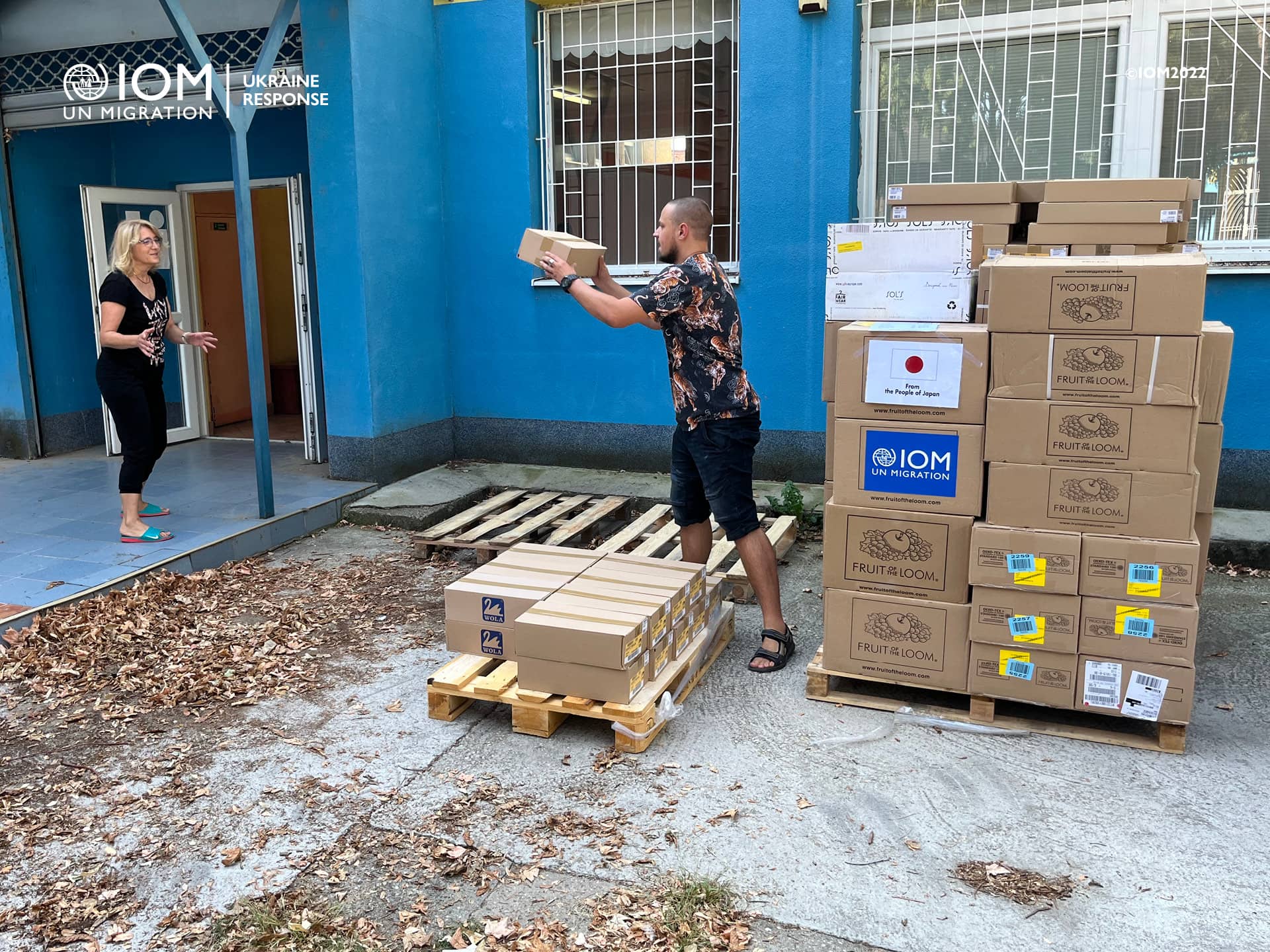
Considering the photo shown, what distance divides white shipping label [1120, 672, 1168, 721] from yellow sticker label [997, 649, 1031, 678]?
13.8 inches

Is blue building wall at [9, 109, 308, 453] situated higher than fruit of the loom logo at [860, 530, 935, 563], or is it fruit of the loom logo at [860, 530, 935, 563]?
blue building wall at [9, 109, 308, 453]

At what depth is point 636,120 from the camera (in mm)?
7352

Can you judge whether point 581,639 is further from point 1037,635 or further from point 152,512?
point 152,512

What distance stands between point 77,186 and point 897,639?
793 cm

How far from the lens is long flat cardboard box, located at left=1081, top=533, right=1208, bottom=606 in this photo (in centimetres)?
353

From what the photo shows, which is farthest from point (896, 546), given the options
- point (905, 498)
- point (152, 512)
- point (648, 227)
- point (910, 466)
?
point (152, 512)

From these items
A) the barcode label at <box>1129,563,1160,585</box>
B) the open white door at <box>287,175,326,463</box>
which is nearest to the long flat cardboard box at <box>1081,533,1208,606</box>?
the barcode label at <box>1129,563,1160,585</box>

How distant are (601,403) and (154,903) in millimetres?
5133

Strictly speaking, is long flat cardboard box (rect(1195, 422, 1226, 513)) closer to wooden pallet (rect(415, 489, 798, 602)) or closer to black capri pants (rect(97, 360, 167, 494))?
wooden pallet (rect(415, 489, 798, 602))

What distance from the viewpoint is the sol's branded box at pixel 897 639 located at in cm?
385

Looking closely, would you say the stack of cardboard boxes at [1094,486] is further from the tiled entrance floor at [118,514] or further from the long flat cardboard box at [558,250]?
the tiled entrance floor at [118,514]

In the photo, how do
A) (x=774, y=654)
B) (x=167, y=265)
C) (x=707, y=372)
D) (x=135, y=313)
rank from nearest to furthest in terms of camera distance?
(x=707, y=372)
(x=774, y=654)
(x=135, y=313)
(x=167, y=265)

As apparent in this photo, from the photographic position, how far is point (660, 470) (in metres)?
7.53

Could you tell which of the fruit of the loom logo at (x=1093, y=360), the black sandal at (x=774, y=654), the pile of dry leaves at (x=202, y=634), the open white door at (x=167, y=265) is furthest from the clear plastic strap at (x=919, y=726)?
the open white door at (x=167, y=265)
